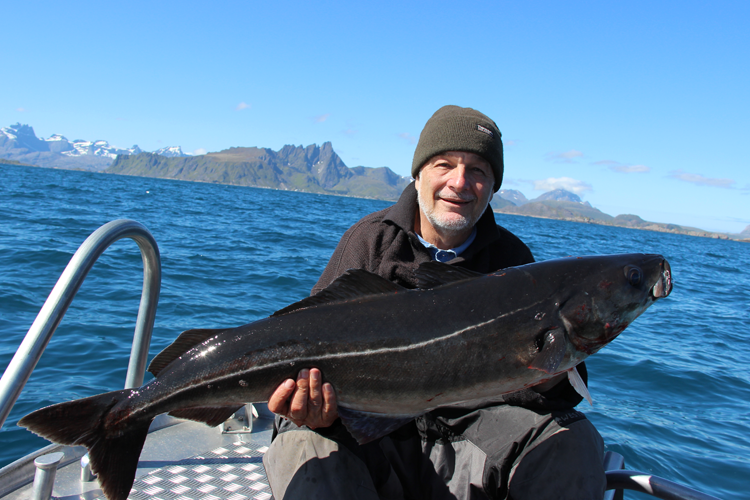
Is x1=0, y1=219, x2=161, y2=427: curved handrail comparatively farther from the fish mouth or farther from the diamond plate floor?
the fish mouth

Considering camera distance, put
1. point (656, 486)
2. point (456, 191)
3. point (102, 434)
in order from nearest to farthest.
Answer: point (102, 434) → point (656, 486) → point (456, 191)

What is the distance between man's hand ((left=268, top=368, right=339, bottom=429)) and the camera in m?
2.63

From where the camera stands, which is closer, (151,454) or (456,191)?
(456,191)

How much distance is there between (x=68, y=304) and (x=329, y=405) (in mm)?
1546

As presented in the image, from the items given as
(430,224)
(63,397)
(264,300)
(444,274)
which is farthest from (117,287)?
(444,274)

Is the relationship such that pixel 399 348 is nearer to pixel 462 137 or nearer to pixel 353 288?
pixel 353 288

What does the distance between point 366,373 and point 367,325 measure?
0.26 m

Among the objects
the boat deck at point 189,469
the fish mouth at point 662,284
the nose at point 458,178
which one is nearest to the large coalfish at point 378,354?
the fish mouth at point 662,284

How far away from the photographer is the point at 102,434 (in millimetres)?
2564

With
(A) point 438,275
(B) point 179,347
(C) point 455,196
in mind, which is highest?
(C) point 455,196

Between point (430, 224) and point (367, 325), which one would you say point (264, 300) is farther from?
point (367, 325)

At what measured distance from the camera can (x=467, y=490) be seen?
10.2 ft

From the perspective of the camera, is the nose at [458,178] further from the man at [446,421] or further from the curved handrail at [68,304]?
the curved handrail at [68,304]

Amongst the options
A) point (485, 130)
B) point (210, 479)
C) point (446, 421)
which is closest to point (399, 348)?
point (446, 421)
